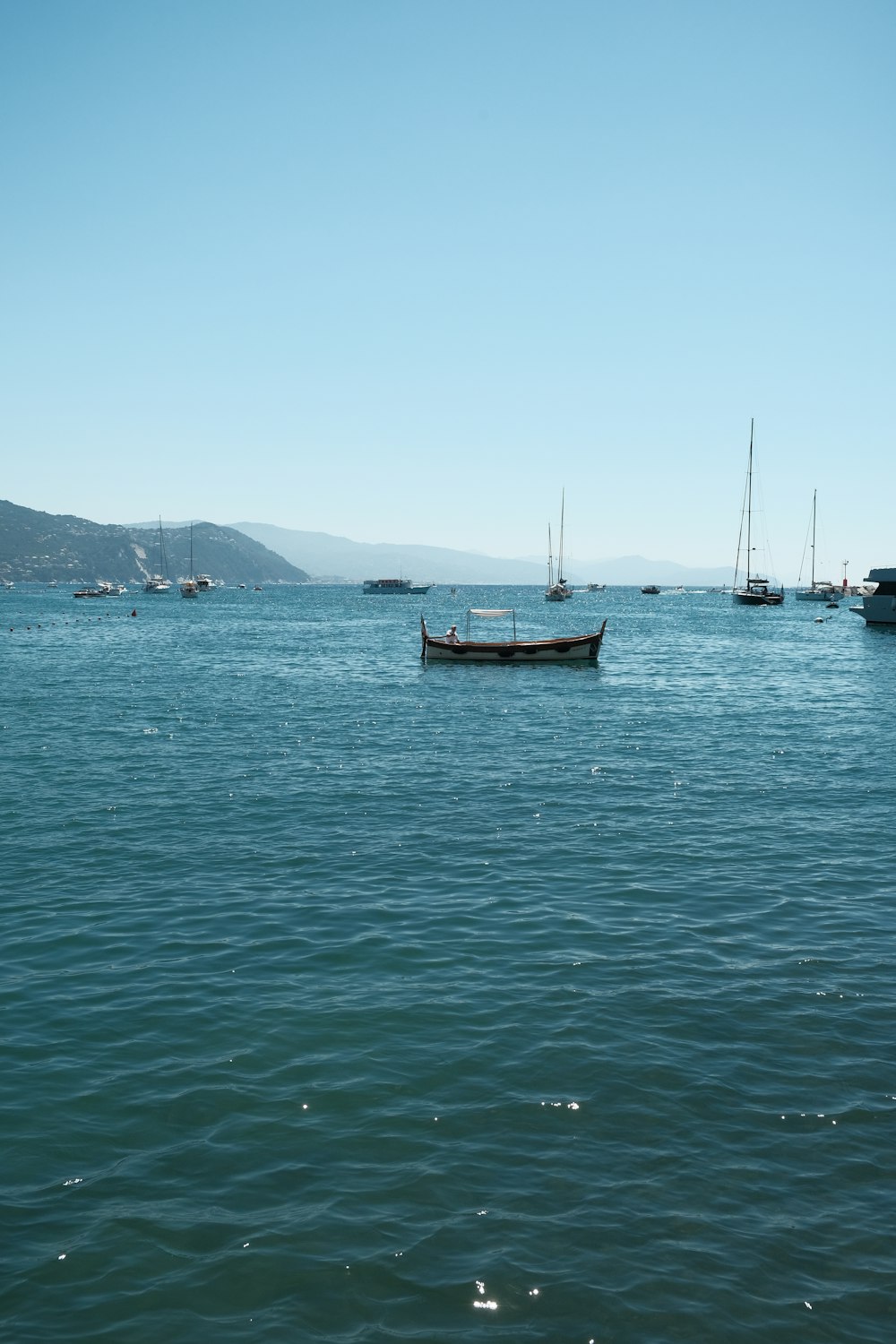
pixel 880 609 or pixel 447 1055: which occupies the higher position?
pixel 880 609

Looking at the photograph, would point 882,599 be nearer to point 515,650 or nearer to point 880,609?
point 880,609

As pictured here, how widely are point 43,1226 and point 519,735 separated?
30745 mm

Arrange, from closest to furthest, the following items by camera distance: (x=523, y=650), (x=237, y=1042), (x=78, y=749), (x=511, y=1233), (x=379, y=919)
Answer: (x=511, y=1233), (x=237, y=1042), (x=379, y=919), (x=78, y=749), (x=523, y=650)

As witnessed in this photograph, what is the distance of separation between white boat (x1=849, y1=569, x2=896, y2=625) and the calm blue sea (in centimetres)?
8016

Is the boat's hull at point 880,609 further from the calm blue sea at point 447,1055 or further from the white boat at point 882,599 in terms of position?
the calm blue sea at point 447,1055

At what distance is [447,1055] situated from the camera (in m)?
12.7

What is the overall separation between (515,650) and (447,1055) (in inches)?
2135

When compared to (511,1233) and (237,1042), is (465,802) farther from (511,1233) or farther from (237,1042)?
(511,1233)

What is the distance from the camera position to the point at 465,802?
27.2 m

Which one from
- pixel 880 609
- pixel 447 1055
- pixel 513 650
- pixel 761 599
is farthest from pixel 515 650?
pixel 761 599

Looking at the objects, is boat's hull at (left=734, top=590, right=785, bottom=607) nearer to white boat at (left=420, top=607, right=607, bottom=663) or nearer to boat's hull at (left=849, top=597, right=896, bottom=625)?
boat's hull at (left=849, top=597, right=896, bottom=625)

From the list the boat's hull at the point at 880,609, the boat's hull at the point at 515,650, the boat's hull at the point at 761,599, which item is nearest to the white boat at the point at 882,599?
the boat's hull at the point at 880,609

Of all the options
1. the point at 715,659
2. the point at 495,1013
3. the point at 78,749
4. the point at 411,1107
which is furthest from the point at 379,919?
the point at 715,659

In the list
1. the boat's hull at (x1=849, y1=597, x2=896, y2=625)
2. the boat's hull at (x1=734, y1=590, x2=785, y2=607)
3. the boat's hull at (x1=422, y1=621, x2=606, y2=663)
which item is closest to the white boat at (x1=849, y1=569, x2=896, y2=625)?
the boat's hull at (x1=849, y1=597, x2=896, y2=625)
